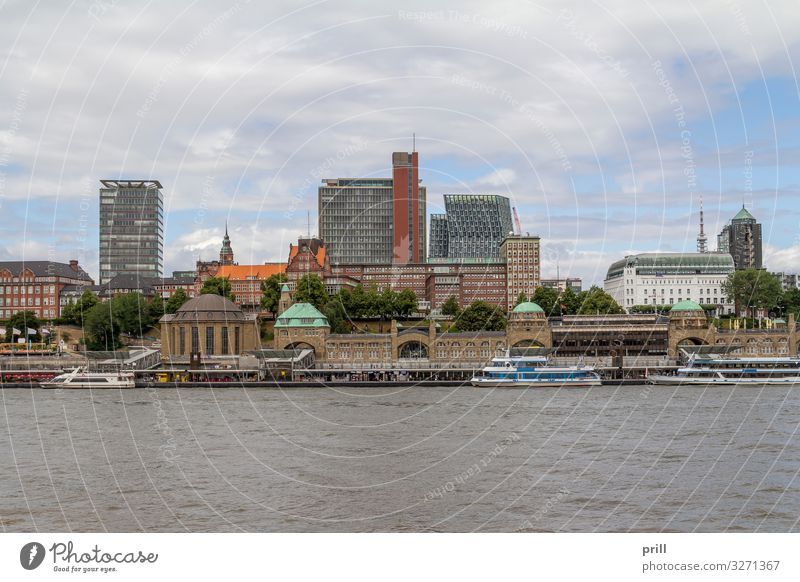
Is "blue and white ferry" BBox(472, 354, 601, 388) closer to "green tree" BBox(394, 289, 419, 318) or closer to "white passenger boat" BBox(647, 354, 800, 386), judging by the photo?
"white passenger boat" BBox(647, 354, 800, 386)

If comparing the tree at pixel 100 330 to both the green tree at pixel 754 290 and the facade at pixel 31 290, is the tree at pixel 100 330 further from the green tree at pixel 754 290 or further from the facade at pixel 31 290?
the green tree at pixel 754 290

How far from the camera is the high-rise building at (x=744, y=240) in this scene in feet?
588

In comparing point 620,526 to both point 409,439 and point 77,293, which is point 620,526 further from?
point 77,293

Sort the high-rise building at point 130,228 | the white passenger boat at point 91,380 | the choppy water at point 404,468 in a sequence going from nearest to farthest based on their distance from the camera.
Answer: the choppy water at point 404,468, the white passenger boat at point 91,380, the high-rise building at point 130,228

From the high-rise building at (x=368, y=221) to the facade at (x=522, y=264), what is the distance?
81.0 ft

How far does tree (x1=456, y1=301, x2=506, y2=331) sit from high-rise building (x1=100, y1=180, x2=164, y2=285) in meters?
67.6

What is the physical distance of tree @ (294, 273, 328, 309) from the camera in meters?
118

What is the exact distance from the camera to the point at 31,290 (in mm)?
135250

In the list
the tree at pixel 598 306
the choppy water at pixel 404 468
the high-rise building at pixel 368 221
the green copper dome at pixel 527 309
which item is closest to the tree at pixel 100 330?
the green copper dome at pixel 527 309

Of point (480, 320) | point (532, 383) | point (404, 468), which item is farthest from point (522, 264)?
point (404, 468)

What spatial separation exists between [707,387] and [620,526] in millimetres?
54057
